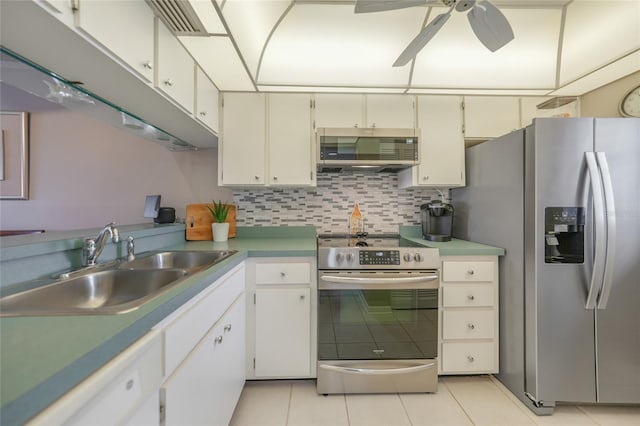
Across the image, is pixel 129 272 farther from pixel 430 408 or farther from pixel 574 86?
pixel 574 86

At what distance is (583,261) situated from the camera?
159cm

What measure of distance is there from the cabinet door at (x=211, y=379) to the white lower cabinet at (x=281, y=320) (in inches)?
5.2

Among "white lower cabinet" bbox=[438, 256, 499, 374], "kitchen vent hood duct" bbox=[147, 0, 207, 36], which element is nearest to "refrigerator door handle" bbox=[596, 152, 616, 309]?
"white lower cabinet" bbox=[438, 256, 499, 374]

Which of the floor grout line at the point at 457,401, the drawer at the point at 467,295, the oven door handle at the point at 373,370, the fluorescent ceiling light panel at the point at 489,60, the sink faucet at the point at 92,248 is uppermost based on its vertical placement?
the fluorescent ceiling light panel at the point at 489,60

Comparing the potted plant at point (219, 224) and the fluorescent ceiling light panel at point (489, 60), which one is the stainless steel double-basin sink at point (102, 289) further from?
the fluorescent ceiling light panel at point (489, 60)

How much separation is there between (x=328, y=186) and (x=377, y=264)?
1.02 m

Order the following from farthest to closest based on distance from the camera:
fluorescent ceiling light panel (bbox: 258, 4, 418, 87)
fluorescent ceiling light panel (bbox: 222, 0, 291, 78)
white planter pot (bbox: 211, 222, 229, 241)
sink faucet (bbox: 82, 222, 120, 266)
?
white planter pot (bbox: 211, 222, 229, 241)
fluorescent ceiling light panel (bbox: 258, 4, 418, 87)
fluorescent ceiling light panel (bbox: 222, 0, 291, 78)
sink faucet (bbox: 82, 222, 120, 266)

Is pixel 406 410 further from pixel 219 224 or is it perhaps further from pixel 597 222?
pixel 219 224

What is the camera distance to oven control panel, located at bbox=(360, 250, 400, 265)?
1.81m

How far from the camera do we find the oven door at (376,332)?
179 centimetres

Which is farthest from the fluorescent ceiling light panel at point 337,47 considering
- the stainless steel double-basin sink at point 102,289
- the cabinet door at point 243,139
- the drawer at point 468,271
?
the stainless steel double-basin sink at point 102,289

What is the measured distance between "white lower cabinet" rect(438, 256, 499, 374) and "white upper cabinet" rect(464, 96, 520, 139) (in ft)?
3.63

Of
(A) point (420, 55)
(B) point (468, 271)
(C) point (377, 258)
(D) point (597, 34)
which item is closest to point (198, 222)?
(C) point (377, 258)

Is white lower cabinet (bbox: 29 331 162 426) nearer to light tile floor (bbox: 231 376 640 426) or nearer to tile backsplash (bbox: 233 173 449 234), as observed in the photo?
light tile floor (bbox: 231 376 640 426)
